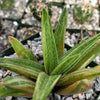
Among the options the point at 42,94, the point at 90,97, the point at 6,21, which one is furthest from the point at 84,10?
the point at 42,94

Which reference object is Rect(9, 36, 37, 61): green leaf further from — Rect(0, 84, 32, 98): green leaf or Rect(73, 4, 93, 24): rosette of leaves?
Rect(73, 4, 93, 24): rosette of leaves

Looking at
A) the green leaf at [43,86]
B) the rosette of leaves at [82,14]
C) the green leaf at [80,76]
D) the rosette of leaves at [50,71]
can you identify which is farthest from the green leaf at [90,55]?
the rosette of leaves at [82,14]

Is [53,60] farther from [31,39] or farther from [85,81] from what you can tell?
[31,39]

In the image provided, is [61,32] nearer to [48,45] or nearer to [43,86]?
[48,45]

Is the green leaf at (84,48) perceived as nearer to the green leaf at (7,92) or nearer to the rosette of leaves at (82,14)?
the green leaf at (7,92)

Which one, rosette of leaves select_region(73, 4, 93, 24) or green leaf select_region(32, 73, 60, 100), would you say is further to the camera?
rosette of leaves select_region(73, 4, 93, 24)

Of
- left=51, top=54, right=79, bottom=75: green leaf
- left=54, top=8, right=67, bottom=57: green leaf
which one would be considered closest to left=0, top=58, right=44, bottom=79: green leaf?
left=51, top=54, right=79, bottom=75: green leaf
